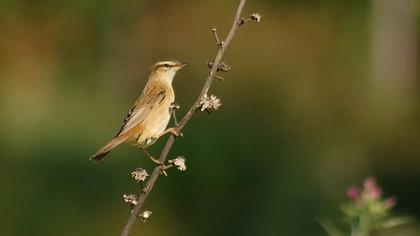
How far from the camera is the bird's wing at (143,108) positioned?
8.29 meters

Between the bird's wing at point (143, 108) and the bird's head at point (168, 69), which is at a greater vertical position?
the bird's head at point (168, 69)

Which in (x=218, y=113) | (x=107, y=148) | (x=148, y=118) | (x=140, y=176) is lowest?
(x=140, y=176)

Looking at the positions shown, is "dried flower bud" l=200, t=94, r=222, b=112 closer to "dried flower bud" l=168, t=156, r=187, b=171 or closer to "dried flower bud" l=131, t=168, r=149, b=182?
"dried flower bud" l=168, t=156, r=187, b=171

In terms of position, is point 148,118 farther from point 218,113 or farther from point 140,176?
point 218,113

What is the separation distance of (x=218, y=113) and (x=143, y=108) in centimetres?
1845

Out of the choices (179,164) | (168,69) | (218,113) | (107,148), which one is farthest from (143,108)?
(218,113)

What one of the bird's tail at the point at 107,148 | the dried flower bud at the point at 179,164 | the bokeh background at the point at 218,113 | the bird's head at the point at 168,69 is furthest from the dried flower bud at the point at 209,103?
the bokeh background at the point at 218,113

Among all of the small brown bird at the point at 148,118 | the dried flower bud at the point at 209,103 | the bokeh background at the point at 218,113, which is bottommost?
the dried flower bud at the point at 209,103

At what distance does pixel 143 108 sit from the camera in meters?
8.38

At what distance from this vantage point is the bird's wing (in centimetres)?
829

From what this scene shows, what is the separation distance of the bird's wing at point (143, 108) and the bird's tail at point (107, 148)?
6 cm

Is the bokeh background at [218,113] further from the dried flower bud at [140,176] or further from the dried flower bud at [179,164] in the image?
the dried flower bud at [140,176]

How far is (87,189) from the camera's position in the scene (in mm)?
18922

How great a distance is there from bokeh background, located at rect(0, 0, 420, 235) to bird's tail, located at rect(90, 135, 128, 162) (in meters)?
2.58
